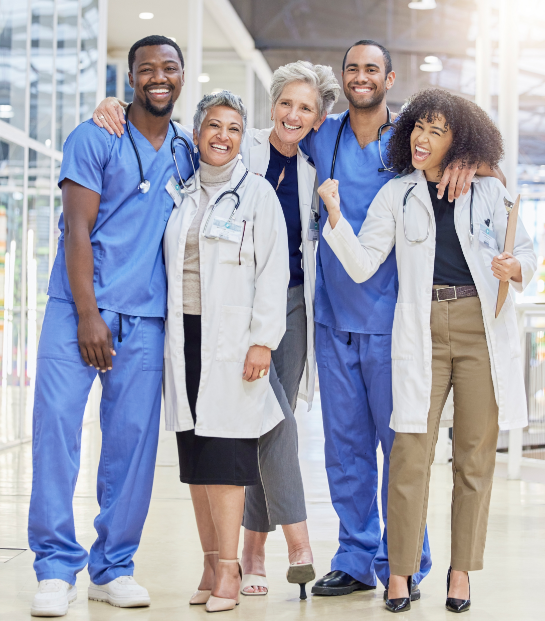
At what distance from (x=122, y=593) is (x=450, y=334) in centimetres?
137

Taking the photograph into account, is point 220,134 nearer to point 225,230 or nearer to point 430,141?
point 225,230

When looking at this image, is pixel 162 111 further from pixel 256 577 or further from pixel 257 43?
pixel 257 43

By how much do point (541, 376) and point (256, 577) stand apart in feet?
10.9

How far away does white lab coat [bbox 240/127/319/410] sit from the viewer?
293cm

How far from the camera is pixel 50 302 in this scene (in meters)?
2.73

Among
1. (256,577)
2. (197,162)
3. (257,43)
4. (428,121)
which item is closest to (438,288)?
(428,121)

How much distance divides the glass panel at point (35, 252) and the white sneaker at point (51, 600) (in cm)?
407

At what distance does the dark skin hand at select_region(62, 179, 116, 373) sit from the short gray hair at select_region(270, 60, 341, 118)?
2.65 ft

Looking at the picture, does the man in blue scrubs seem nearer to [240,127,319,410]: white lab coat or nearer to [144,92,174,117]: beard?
[240,127,319,410]: white lab coat

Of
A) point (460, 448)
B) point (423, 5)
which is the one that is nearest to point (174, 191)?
point (460, 448)

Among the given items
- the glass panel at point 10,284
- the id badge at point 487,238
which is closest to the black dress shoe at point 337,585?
the id badge at point 487,238

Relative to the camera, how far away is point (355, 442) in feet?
9.58

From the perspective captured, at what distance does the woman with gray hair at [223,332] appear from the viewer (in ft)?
8.51

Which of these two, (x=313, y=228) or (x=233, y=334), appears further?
(x=313, y=228)
